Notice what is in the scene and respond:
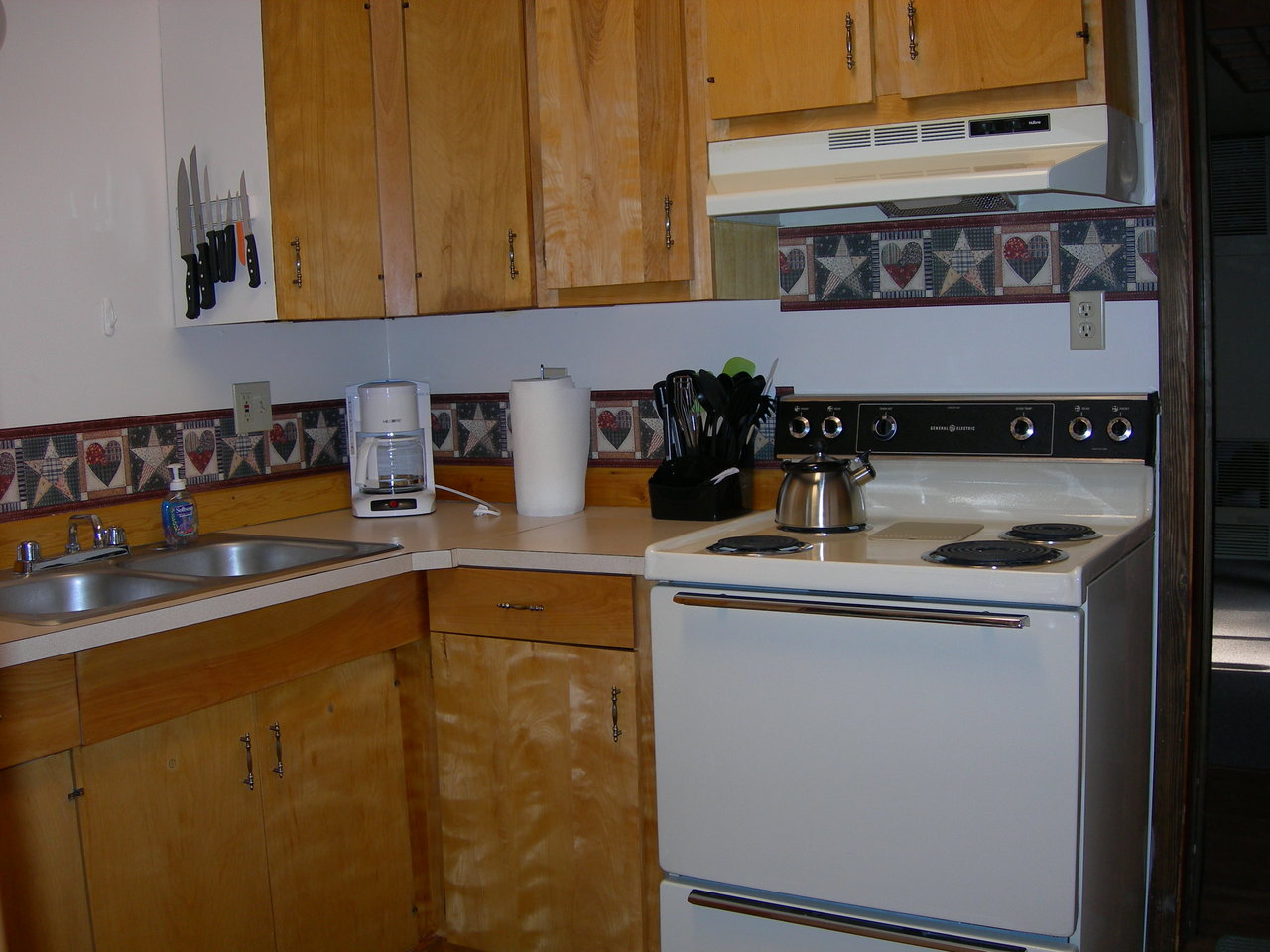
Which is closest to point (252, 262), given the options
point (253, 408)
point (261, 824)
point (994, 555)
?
point (253, 408)

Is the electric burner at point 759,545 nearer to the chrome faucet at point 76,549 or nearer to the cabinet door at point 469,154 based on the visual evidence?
the cabinet door at point 469,154

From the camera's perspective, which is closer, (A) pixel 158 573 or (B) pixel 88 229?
(A) pixel 158 573

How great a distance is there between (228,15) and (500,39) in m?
0.56

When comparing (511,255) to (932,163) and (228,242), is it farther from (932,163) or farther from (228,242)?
(932,163)

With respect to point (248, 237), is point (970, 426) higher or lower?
lower

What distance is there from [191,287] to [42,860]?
49.1 inches

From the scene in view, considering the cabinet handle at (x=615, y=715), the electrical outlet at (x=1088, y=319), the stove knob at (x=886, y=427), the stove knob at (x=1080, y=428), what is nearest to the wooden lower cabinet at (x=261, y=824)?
the cabinet handle at (x=615, y=715)

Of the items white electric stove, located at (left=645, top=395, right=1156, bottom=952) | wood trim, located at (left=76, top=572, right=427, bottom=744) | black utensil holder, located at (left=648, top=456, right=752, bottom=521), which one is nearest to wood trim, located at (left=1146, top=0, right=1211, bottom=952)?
white electric stove, located at (left=645, top=395, right=1156, bottom=952)

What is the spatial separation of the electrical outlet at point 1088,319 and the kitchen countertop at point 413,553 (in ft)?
2.58

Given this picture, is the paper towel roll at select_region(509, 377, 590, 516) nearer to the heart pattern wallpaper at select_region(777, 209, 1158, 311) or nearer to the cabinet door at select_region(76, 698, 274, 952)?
the heart pattern wallpaper at select_region(777, 209, 1158, 311)

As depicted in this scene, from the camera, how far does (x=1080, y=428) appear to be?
226cm

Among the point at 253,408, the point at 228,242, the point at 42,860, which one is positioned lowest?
the point at 42,860

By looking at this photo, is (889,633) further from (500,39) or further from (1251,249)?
(1251,249)

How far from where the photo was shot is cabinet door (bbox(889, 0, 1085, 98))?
198cm
